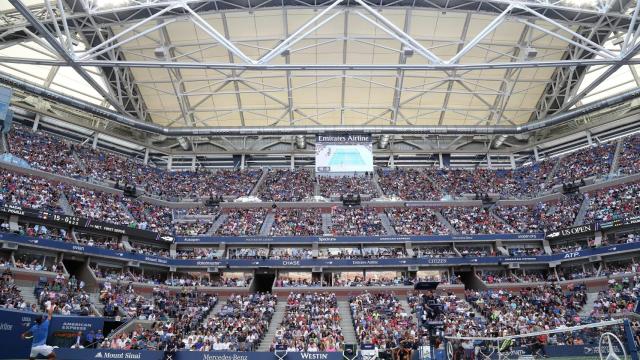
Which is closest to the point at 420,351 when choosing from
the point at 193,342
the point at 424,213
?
the point at 193,342

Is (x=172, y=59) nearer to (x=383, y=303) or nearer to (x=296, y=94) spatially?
(x=296, y=94)

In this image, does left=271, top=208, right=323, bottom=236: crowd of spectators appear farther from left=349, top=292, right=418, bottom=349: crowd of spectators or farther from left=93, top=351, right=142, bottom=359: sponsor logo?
left=93, top=351, right=142, bottom=359: sponsor logo

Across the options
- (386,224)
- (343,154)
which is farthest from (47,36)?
(386,224)

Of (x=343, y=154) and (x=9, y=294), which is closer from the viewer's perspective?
(x=9, y=294)

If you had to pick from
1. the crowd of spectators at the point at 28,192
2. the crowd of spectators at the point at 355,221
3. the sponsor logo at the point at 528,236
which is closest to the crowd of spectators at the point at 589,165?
the sponsor logo at the point at 528,236

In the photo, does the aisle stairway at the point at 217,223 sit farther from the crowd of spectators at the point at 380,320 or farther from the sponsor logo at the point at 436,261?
the sponsor logo at the point at 436,261

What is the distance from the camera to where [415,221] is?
1812 inches

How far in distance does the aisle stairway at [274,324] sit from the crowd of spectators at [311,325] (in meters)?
0.78

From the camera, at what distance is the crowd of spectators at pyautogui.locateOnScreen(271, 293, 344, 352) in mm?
25938

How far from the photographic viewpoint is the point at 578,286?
36.1m

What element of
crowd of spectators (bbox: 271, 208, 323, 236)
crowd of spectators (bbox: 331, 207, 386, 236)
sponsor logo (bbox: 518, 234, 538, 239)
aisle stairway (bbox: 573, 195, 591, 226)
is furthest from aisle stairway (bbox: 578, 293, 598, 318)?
crowd of spectators (bbox: 271, 208, 323, 236)

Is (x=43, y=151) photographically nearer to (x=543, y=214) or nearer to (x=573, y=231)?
(x=573, y=231)

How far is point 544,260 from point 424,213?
12.1 meters

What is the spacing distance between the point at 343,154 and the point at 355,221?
25.0ft
